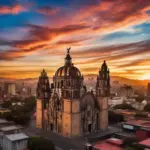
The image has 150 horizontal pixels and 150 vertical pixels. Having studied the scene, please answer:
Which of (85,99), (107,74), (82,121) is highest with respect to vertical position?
(107,74)

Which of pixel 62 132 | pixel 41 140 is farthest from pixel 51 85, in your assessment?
pixel 41 140

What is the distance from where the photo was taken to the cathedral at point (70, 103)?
30875mm

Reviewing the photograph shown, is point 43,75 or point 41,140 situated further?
point 43,75

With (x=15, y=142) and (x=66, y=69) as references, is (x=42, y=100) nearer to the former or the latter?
(x=66, y=69)

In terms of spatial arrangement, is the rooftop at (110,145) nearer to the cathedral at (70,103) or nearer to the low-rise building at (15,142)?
the cathedral at (70,103)

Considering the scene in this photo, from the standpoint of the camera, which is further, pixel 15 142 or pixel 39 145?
pixel 15 142

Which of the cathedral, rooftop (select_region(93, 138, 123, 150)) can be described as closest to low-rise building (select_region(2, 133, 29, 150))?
the cathedral

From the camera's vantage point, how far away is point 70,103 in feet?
101

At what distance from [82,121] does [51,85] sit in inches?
334

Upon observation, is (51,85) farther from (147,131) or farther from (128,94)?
(128,94)

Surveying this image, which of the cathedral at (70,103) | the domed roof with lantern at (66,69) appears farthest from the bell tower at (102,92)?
the domed roof with lantern at (66,69)

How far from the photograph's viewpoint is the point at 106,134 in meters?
32.2

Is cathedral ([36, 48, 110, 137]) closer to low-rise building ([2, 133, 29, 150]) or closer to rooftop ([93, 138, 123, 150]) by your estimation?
rooftop ([93, 138, 123, 150])

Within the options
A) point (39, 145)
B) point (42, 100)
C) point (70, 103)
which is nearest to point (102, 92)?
point (70, 103)
